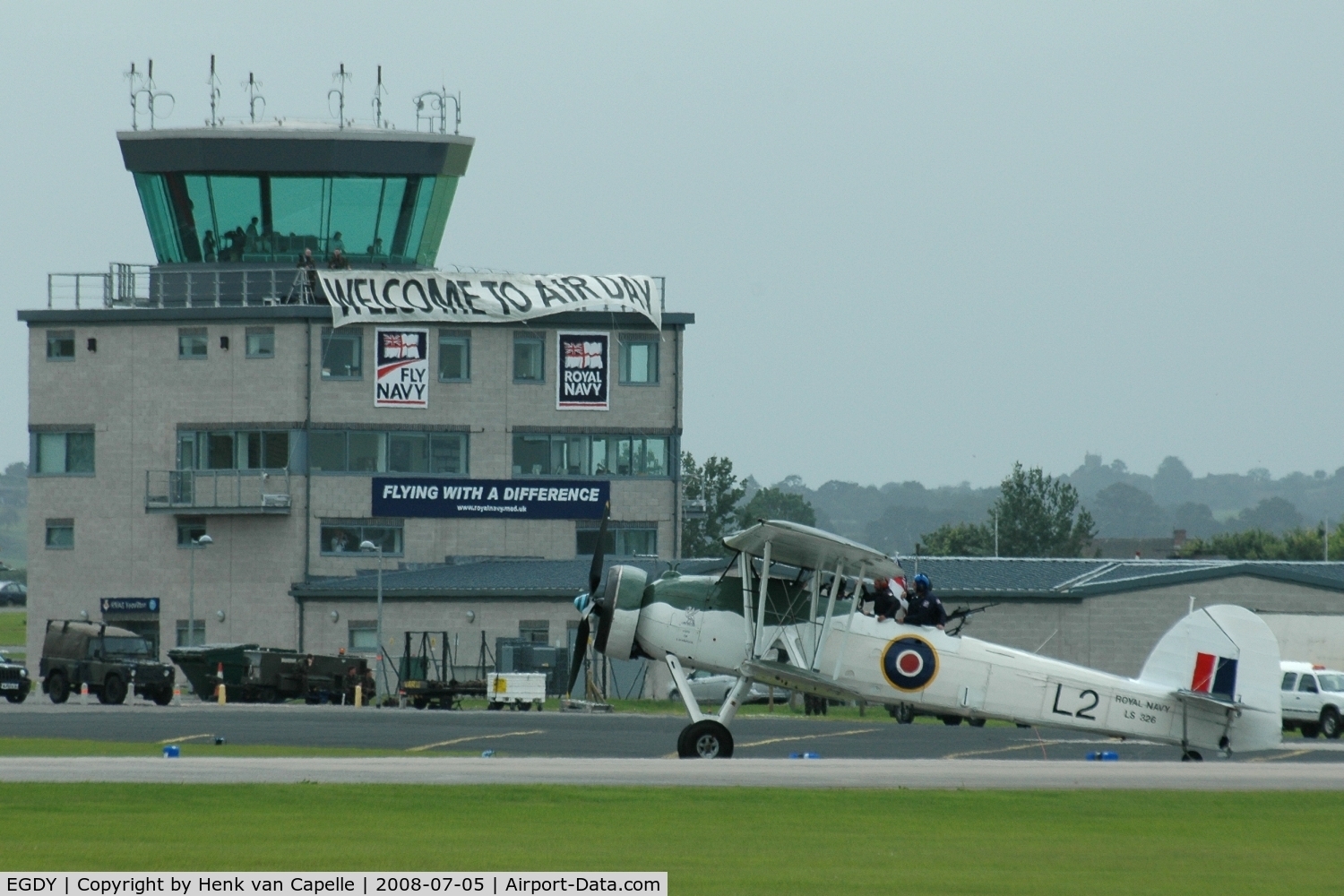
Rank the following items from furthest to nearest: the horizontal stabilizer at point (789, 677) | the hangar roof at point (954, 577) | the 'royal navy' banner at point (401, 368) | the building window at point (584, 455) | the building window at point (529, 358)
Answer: the building window at point (584, 455) < the building window at point (529, 358) < the 'royal navy' banner at point (401, 368) < the hangar roof at point (954, 577) < the horizontal stabilizer at point (789, 677)

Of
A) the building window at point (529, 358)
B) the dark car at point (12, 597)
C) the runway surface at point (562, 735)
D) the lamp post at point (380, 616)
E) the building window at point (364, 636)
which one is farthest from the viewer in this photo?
the dark car at point (12, 597)

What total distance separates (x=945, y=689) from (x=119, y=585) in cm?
4584

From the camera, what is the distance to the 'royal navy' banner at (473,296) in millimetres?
67375

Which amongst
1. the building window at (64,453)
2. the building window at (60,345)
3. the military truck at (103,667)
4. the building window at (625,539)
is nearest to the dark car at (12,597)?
the building window at (64,453)

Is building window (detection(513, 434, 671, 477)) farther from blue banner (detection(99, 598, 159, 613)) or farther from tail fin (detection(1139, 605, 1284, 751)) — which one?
tail fin (detection(1139, 605, 1284, 751))

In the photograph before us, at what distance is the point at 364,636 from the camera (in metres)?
66.8

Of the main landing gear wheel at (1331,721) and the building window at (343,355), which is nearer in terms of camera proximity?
the main landing gear wheel at (1331,721)

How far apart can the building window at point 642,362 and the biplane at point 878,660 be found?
4103 centimetres

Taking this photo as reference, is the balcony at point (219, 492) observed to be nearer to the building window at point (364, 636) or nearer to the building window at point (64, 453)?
the building window at point (64, 453)

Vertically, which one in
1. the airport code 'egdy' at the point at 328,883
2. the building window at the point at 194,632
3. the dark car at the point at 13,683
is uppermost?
the airport code 'egdy' at the point at 328,883

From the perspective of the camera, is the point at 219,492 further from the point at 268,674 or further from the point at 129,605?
the point at 268,674

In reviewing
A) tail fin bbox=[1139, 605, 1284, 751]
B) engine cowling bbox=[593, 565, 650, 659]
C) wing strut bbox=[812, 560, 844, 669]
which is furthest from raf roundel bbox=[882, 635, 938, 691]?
engine cowling bbox=[593, 565, 650, 659]

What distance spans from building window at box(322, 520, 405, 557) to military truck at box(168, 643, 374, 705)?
10.2m

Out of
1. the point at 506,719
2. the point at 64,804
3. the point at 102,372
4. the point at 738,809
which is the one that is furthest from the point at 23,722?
the point at 102,372
